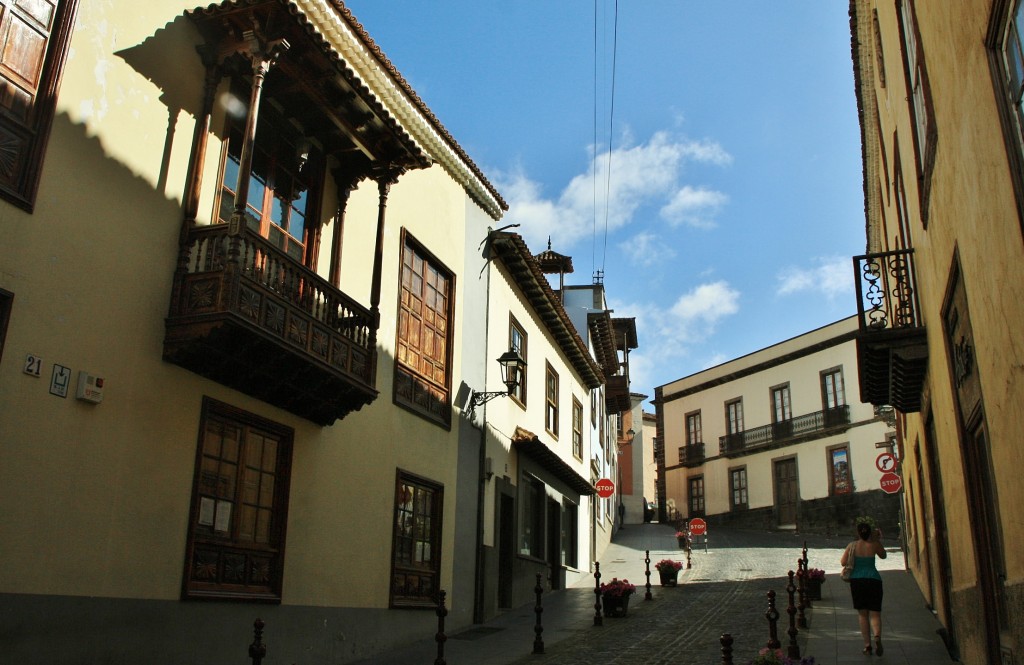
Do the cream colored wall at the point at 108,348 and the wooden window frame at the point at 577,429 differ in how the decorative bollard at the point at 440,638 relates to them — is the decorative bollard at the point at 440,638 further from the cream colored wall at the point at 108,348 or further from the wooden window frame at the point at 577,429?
the wooden window frame at the point at 577,429

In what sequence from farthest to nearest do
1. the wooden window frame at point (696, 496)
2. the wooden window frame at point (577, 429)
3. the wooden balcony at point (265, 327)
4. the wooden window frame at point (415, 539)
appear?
1. the wooden window frame at point (696, 496)
2. the wooden window frame at point (577, 429)
3. the wooden window frame at point (415, 539)
4. the wooden balcony at point (265, 327)

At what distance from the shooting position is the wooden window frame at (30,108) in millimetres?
7355

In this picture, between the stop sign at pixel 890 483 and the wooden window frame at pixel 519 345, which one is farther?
the stop sign at pixel 890 483

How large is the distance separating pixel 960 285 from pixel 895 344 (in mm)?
3331

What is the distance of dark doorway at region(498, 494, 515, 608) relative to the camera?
57.1 feet

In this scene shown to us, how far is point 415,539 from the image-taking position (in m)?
13.4

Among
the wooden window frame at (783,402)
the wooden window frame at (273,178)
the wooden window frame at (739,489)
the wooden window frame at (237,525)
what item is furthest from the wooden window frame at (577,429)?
the wooden window frame at (739,489)

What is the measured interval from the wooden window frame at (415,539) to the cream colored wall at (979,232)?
7354 millimetres

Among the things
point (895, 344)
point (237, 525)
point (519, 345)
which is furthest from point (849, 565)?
point (519, 345)

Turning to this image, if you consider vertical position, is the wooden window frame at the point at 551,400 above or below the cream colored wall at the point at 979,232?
above

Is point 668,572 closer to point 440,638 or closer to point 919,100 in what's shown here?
point 440,638

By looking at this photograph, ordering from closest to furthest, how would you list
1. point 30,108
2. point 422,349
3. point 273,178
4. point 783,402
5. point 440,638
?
1. point 30,108
2. point 440,638
3. point 273,178
4. point 422,349
5. point 783,402

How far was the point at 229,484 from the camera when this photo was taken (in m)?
9.52

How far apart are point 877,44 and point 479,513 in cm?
994
